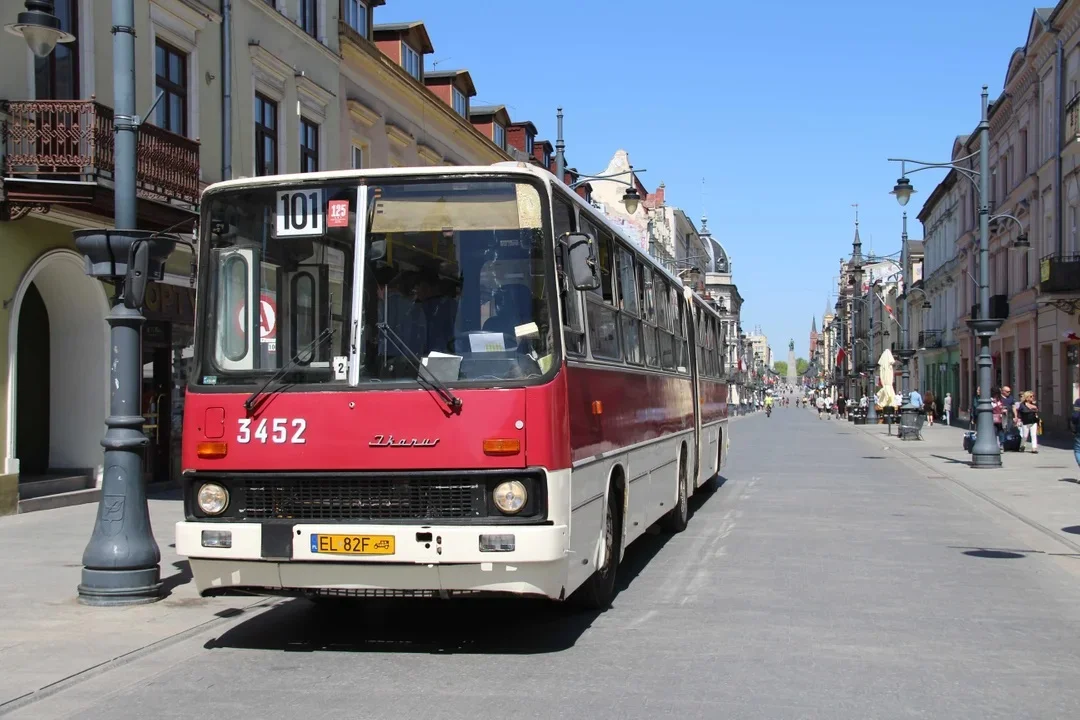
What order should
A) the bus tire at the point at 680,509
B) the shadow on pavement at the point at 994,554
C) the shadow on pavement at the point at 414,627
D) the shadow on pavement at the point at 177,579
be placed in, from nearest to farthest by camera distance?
the shadow on pavement at the point at 414,627 < the shadow on pavement at the point at 177,579 < the shadow on pavement at the point at 994,554 < the bus tire at the point at 680,509

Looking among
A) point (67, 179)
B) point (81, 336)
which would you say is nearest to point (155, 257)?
point (67, 179)

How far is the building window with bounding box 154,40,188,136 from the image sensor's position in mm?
18922

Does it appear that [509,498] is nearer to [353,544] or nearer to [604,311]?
[353,544]

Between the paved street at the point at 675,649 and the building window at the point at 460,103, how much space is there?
86.2 feet

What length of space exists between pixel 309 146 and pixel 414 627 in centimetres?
1880

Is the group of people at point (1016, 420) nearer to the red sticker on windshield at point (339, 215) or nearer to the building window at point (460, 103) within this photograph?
the building window at point (460, 103)

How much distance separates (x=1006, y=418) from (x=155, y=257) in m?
25.8

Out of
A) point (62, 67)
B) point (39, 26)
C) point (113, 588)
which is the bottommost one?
point (113, 588)

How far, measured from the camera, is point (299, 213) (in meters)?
7.40

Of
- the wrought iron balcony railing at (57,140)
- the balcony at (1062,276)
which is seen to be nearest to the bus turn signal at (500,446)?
the wrought iron balcony railing at (57,140)

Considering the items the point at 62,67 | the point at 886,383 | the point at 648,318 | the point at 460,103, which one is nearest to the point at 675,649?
the point at 648,318

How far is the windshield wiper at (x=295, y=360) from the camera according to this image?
718cm

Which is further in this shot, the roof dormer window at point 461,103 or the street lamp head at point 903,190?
the roof dormer window at point 461,103

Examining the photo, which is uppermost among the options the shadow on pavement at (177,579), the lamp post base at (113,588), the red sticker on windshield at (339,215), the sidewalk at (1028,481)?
the red sticker on windshield at (339,215)
